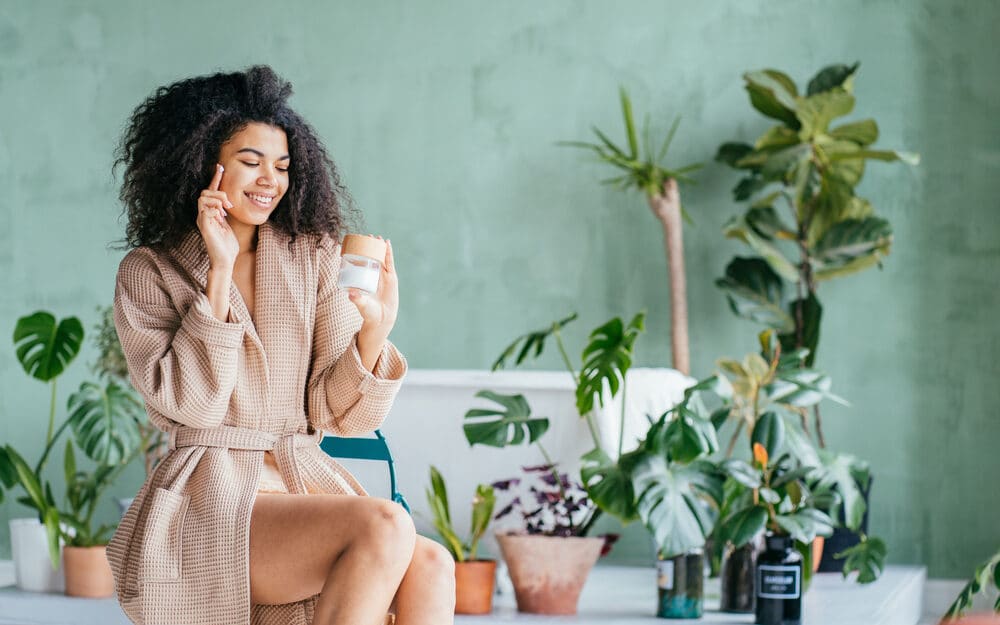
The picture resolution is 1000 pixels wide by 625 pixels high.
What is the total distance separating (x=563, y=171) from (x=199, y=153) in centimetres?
258

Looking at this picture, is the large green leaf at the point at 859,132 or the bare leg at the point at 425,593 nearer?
the bare leg at the point at 425,593

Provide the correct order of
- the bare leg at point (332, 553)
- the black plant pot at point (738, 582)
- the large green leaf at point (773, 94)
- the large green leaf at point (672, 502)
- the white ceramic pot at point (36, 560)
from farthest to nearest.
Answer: the large green leaf at point (773, 94), the white ceramic pot at point (36, 560), the black plant pot at point (738, 582), the large green leaf at point (672, 502), the bare leg at point (332, 553)

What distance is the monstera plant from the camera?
12.4 ft

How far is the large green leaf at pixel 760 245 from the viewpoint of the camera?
3865 mm

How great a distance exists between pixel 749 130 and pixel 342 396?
2.62m

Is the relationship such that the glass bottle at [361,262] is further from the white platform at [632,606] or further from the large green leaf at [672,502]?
the white platform at [632,606]

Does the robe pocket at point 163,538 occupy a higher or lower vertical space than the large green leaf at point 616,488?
higher

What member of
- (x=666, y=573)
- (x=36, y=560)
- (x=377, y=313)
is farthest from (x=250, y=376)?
(x=36, y=560)

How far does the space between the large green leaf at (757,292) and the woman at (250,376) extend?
2.16 m

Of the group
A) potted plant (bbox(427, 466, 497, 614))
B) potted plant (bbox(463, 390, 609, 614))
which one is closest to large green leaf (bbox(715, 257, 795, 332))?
potted plant (bbox(463, 390, 609, 614))

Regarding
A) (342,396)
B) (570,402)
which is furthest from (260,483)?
(570,402)

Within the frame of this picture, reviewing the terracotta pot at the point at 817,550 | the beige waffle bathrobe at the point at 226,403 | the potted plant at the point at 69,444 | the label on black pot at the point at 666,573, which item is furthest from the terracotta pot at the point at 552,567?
the potted plant at the point at 69,444

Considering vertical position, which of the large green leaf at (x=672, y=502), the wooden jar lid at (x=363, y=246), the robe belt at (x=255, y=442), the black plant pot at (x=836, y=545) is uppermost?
the wooden jar lid at (x=363, y=246)

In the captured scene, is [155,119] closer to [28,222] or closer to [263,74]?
[263,74]
